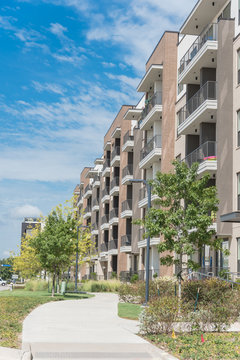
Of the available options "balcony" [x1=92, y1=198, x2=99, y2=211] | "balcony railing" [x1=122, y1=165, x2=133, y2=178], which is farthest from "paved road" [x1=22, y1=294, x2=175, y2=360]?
"balcony" [x1=92, y1=198, x2=99, y2=211]

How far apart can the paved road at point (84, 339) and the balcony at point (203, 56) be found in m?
19.2

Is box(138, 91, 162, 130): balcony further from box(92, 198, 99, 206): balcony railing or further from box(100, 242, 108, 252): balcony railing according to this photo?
box(92, 198, 99, 206): balcony railing

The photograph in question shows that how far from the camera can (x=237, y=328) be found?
17.4 m

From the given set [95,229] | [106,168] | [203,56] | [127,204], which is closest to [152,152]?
[203,56]

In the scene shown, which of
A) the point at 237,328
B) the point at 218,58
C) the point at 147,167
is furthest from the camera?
the point at 147,167

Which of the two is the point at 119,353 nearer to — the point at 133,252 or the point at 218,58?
the point at 218,58

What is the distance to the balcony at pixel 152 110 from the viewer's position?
149ft

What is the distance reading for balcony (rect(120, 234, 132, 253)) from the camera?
56978 millimetres

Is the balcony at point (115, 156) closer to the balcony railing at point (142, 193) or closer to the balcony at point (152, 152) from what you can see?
the balcony railing at point (142, 193)

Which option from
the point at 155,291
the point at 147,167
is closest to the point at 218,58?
the point at 155,291

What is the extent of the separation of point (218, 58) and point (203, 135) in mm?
4921

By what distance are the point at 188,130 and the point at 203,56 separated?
17.6ft

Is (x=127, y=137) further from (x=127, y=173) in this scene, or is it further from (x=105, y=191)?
(x=105, y=191)

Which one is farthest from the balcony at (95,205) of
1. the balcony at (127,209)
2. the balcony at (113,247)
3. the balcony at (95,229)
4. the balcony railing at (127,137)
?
the balcony railing at (127,137)
